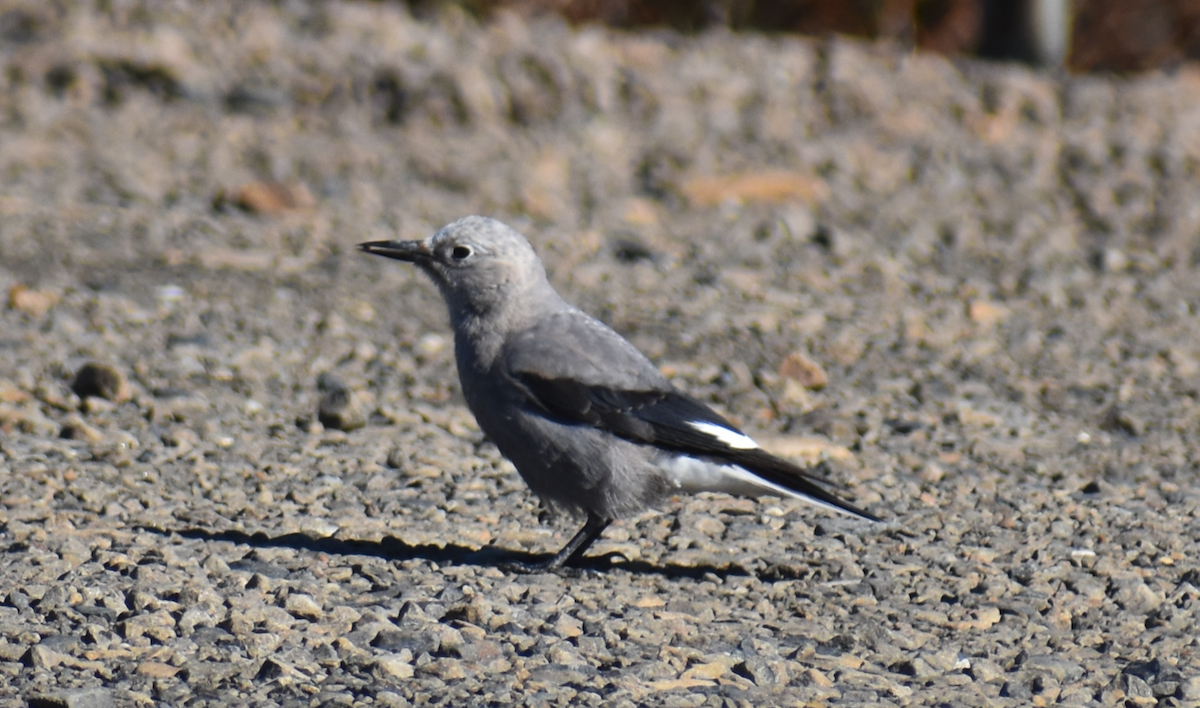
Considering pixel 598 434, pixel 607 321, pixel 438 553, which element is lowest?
pixel 438 553

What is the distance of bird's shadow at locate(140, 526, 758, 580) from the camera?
13.3 feet

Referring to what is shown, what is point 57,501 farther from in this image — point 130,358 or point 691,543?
point 691,543

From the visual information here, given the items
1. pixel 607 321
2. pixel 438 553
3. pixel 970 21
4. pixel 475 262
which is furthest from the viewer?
pixel 970 21

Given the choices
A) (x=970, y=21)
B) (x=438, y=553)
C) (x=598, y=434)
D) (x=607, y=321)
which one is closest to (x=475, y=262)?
(x=598, y=434)

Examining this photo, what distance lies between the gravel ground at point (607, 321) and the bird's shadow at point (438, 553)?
0.02 m

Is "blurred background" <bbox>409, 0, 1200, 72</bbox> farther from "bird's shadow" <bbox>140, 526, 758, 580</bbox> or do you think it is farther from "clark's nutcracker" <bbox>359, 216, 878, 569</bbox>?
"bird's shadow" <bbox>140, 526, 758, 580</bbox>

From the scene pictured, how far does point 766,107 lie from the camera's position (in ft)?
27.7

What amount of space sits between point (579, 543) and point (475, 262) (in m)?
0.92

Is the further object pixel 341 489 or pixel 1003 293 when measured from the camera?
pixel 1003 293

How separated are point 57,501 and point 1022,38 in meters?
7.49

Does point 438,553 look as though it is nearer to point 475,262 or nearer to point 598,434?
point 598,434

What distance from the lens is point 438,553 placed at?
13.6ft

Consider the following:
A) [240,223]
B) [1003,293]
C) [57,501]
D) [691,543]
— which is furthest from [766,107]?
[57,501]

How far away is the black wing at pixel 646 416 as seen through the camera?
4137mm
